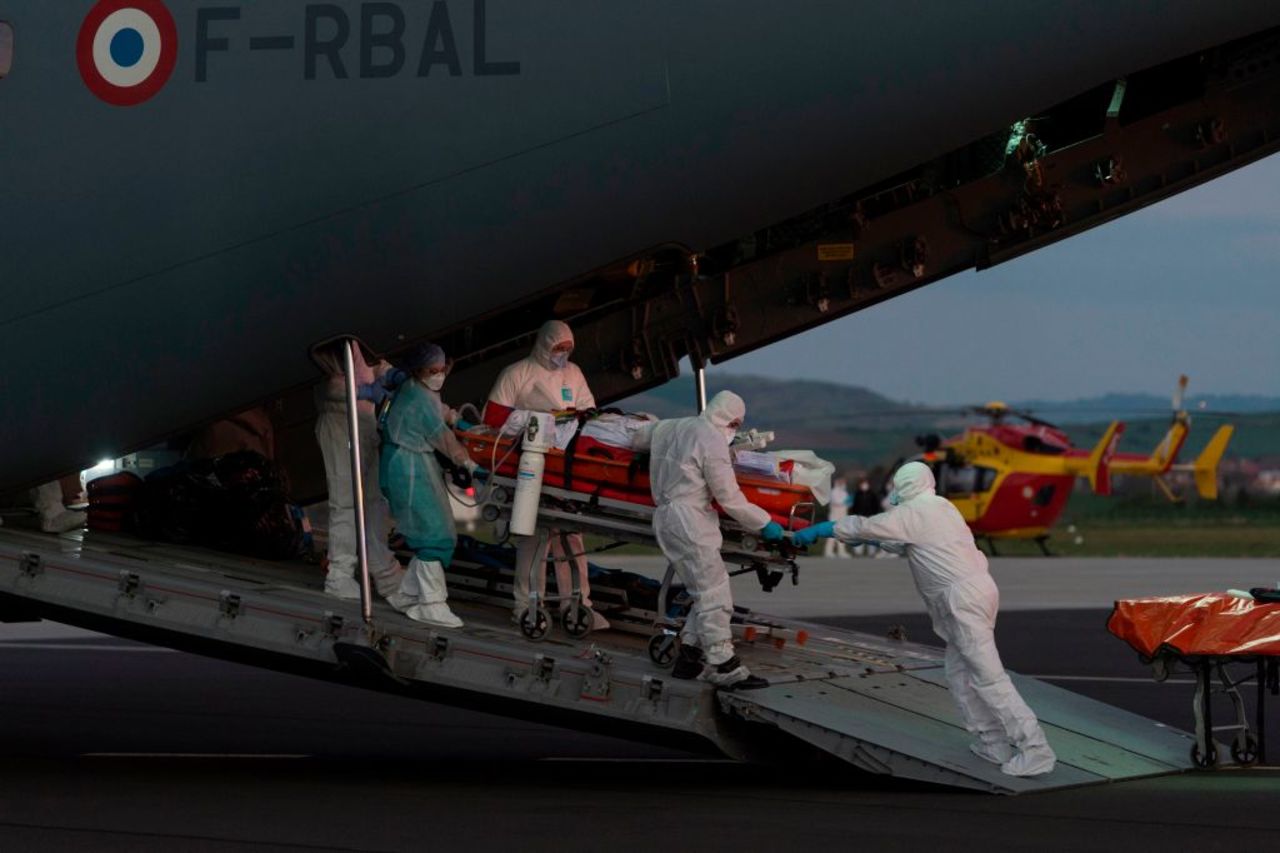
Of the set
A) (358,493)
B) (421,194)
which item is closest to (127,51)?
(421,194)

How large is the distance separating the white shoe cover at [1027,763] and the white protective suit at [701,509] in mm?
1613

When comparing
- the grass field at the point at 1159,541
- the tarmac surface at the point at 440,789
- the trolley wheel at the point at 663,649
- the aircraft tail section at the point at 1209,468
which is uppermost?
the aircraft tail section at the point at 1209,468

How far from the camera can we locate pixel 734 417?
457 inches

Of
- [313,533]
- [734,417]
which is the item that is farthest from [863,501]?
[734,417]

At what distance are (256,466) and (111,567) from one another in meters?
2.11

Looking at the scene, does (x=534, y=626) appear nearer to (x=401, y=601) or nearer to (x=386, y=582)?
(x=401, y=601)

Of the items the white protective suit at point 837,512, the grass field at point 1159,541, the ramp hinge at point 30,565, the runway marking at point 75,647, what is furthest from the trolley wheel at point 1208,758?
the white protective suit at point 837,512

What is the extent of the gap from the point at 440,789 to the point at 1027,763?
10.7ft

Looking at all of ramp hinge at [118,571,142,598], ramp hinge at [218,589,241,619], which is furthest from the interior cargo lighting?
ramp hinge at [218,589,241,619]

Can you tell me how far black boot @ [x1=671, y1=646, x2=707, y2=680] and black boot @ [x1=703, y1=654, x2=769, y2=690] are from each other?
7 cm

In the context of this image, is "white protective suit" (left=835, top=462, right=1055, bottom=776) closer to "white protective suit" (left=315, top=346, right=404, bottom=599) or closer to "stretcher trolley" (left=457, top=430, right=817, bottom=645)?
"stretcher trolley" (left=457, top=430, right=817, bottom=645)

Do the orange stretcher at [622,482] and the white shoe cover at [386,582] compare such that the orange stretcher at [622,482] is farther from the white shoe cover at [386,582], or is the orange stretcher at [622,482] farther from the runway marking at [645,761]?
the runway marking at [645,761]

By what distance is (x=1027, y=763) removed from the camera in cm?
1105

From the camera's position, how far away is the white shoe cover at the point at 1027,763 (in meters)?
11.1
